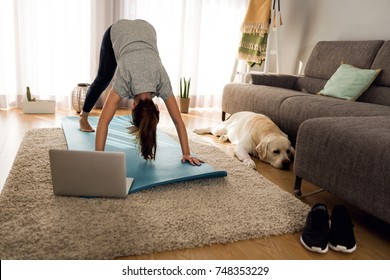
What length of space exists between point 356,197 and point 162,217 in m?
0.85

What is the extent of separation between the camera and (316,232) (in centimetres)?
135

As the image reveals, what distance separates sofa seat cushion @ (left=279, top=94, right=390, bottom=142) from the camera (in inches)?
87.0

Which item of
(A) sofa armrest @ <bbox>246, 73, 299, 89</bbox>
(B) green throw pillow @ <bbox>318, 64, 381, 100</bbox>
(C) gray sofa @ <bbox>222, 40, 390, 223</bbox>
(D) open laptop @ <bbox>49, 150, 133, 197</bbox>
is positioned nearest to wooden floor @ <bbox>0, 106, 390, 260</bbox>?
(C) gray sofa @ <bbox>222, 40, 390, 223</bbox>

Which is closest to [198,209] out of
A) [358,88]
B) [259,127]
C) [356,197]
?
[356,197]

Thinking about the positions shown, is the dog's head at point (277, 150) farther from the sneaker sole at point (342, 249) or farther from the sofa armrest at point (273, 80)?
the sofa armrest at point (273, 80)

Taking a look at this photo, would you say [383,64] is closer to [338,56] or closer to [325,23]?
[338,56]

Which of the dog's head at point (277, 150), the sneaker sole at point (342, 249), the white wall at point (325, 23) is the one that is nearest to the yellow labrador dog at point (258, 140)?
the dog's head at point (277, 150)

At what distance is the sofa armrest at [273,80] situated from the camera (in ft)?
11.6

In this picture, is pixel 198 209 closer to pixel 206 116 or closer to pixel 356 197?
pixel 356 197

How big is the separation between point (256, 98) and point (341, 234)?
1.93 metres

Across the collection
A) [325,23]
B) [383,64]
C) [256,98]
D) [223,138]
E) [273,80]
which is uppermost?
[325,23]

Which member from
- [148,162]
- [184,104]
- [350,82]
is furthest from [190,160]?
[184,104]

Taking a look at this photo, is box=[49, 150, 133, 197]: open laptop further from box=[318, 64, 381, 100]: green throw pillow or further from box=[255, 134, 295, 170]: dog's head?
box=[318, 64, 381, 100]: green throw pillow
